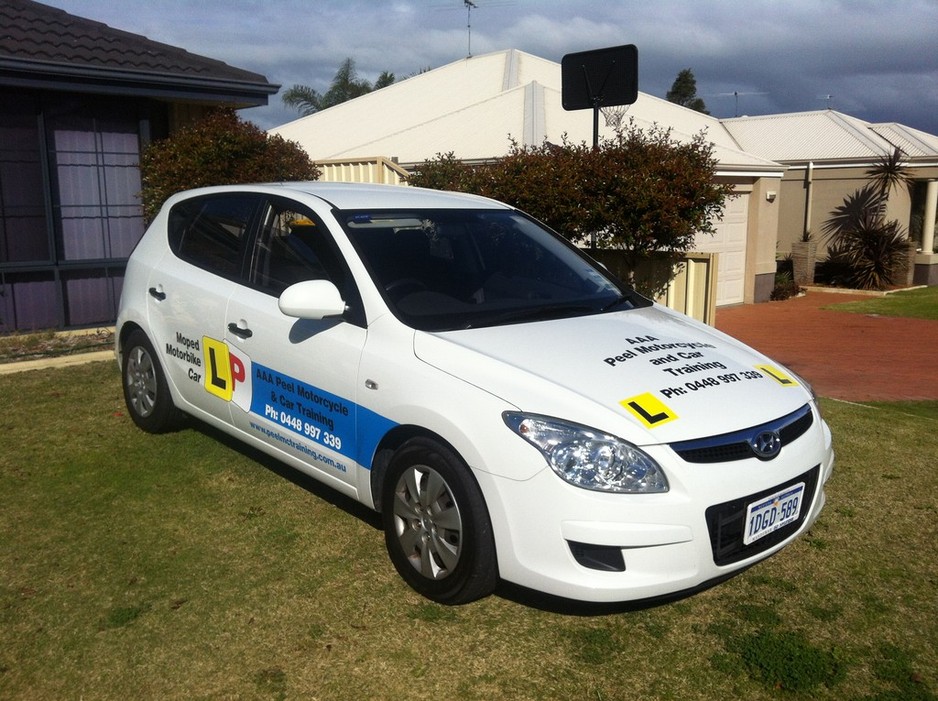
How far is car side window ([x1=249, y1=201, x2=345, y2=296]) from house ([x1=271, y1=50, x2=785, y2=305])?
8.01 meters

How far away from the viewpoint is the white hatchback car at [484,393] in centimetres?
330

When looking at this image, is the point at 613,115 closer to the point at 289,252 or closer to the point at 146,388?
the point at 146,388

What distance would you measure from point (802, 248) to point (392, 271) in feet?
55.4

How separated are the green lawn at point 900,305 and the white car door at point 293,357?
12868 millimetres

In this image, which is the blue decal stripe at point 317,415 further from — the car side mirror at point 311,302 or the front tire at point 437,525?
the car side mirror at point 311,302

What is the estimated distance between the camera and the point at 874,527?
15.4 feet

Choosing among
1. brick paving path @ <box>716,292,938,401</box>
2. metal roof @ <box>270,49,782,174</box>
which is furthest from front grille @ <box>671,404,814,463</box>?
metal roof @ <box>270,49,782,174</box>

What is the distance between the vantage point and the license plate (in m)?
3.46

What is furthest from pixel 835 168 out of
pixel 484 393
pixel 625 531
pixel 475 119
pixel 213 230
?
pixel 625 531

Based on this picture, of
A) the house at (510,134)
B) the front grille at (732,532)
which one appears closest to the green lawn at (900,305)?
the house at (510,134)

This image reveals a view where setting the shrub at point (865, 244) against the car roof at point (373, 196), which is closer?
the car roof at point (373, 196)

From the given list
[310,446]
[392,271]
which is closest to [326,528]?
[310,446]

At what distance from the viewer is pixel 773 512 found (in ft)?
11.7

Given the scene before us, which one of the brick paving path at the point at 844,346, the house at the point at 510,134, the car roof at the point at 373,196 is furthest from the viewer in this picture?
the house at the point at 510,134
